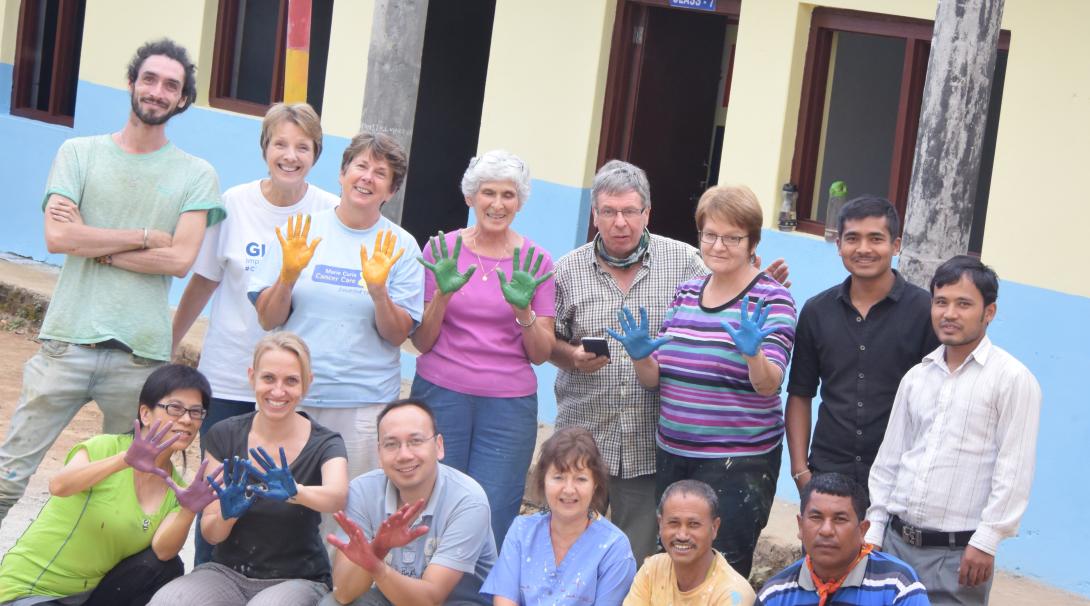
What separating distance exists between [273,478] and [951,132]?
2409mm

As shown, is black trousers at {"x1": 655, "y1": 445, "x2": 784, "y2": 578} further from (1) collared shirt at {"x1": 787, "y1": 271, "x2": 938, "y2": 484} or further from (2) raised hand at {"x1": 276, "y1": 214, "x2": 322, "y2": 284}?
(2) raised hand at {"x1": 276, "y1": 214, "x2": 322, "y2": 284}

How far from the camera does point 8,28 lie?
10984mm

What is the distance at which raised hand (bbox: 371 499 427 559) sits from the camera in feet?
13.1

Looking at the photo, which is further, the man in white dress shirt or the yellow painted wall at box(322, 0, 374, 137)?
the yellow painted wall at box(322, 0, 374, 137)

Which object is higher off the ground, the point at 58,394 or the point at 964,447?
the point at 964,447

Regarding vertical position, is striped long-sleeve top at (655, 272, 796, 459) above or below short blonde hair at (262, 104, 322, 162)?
below

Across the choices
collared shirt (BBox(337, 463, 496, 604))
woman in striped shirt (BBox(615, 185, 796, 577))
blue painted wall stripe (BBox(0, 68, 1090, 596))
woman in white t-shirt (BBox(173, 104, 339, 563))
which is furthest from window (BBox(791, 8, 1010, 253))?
collared shirt (BBox(337, 463, 496, 604))

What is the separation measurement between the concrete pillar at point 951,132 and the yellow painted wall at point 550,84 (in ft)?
10.3

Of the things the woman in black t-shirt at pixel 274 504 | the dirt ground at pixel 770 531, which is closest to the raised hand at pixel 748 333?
the woman in black t-shirt at pixel 274 504

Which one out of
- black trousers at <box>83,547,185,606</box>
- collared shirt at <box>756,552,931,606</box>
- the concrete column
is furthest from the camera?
the concrete column

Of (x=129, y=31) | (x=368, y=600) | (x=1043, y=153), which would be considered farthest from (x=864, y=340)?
(x=129, y=31)

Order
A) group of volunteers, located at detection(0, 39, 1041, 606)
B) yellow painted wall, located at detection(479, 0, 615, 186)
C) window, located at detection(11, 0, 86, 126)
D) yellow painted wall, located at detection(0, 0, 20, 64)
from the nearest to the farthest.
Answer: group of volunteers, located at detection(0, 39, 1041, 606) → yellow painted wall, located at detection(479, 0, 615, 186) → yellow painted wall, located at detection(0, 0, 20, 64) → window, located at detection(11, 0, 86, 126)

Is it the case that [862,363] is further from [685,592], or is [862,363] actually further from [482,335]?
[482,335]

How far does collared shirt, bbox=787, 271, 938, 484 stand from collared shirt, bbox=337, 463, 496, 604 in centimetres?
105
